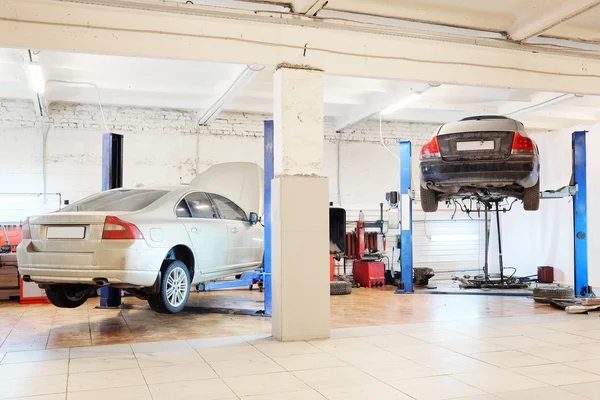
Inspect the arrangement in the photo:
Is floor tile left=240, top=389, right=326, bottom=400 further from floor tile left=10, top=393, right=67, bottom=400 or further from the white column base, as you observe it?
→ the white column base

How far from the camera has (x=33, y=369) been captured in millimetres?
3984

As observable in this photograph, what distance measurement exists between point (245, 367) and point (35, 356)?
5.73 ft

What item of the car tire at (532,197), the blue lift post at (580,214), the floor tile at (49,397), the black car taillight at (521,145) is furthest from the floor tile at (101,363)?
the blue lift post at (580,214)

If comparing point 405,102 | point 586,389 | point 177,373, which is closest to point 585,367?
point 586,389

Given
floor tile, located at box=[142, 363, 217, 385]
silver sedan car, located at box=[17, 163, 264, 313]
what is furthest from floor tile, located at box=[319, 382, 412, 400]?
silver sedan car, located at box=[17, 163, 264, 313]

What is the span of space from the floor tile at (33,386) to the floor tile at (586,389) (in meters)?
3.11

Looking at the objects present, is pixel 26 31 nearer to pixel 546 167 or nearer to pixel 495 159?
pixel 495 159

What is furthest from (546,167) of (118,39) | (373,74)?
(118,39)

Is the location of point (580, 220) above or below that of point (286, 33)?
below

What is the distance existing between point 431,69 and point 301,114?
1.53 metres

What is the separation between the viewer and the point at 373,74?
545cm

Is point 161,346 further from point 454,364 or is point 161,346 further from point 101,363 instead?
point 454,364

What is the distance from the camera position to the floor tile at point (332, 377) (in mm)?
3592

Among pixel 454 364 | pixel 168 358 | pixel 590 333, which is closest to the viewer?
pixel 454 364
